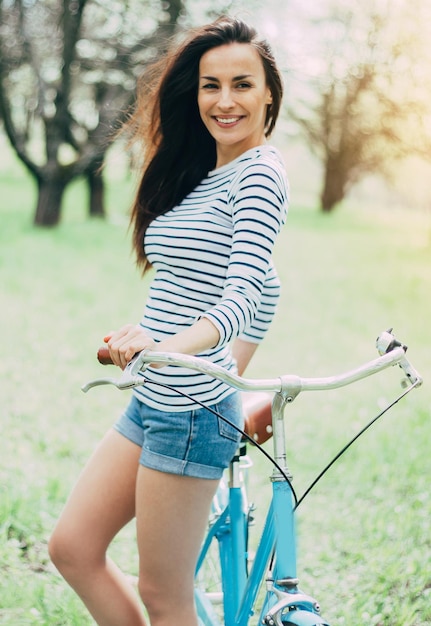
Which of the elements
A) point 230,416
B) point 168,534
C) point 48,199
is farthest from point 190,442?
point 48,199

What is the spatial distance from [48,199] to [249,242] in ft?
43.0

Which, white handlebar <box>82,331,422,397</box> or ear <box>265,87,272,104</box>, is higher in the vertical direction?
ear <box>265,87,272,104</box>

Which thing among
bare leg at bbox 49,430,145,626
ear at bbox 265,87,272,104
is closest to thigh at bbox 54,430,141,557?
bare leg at bbox 49,430,145,626

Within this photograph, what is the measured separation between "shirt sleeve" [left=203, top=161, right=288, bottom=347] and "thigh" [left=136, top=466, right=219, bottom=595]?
444 millimetres

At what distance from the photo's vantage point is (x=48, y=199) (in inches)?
569

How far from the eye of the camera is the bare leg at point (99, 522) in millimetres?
2191

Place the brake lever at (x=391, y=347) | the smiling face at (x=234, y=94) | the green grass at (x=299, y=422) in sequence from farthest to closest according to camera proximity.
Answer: the green grass at (x=299, y=422)
the smiling face at (x=234, y=94)
the brake lever at (x=391, y=347)

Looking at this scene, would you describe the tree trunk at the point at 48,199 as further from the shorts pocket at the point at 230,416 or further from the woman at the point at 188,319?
the shorts pocket at the point at 230,416

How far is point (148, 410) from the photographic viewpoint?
2104 mm

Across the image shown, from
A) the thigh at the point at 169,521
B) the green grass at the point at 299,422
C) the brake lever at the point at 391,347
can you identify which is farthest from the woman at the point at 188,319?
the green grass at the point at 299,422

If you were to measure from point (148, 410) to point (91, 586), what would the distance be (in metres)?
0.55

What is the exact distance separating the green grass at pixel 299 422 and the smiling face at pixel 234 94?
76.0 inches

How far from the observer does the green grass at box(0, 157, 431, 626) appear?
3.39 meters

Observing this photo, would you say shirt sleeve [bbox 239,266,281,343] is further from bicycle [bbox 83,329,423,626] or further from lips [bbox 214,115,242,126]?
bicycle [bbox 83,329,423,626]
